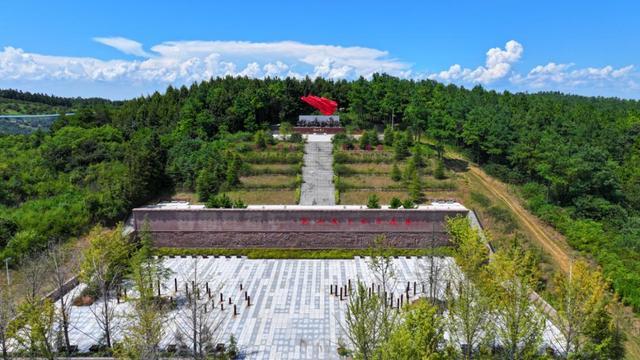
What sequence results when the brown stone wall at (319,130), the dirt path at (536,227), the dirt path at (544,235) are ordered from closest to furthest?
the dirt path at (544,235)
the dirt path at (536,227)
the brown stone wall at (319,130)

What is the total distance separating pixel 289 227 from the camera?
22.6m

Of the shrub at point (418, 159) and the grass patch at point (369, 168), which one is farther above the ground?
the shrub at point (418, 159)

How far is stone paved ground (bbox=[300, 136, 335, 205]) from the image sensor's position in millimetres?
25641

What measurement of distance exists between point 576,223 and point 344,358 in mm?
16094

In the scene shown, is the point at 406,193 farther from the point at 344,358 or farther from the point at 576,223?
the point at 344,358

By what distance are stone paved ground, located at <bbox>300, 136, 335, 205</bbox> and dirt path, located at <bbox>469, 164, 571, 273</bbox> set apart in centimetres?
1030

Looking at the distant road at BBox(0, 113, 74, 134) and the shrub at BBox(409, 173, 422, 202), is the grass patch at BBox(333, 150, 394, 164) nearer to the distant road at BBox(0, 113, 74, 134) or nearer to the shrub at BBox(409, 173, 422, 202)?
the shrub at BBox(409, 173, 422, 202)

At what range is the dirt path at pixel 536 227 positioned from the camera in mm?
20500

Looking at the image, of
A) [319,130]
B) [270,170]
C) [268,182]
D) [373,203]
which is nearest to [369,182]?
[373,203]

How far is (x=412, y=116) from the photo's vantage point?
33719 mm

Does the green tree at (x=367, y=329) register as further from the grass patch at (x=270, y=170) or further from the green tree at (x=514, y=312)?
the grass patch at (x=270, y=170)

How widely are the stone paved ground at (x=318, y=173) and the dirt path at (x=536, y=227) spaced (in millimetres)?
10305

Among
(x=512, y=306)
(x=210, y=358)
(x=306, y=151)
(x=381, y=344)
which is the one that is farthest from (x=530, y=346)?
(x=306, y=151)

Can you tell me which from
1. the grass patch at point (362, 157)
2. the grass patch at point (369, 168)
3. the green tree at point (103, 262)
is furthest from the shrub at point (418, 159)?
the green tree at point (103, 262)
